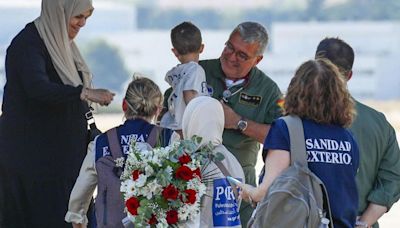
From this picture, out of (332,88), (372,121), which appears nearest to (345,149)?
(332,88)

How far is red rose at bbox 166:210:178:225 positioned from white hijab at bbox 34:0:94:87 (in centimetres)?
176

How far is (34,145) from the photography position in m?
6.30

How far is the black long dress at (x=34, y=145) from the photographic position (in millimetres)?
6168

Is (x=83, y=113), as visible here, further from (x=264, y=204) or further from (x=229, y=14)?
(x=229, y=14)

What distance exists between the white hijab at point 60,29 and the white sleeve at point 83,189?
3.12 ft

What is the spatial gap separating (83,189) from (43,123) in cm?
104

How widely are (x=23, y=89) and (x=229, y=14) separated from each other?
60.6 metres

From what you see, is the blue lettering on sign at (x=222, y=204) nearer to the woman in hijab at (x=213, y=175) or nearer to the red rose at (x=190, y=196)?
the woman in hijab at (x=213, y=175)

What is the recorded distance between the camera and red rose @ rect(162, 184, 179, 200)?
4719 millimetres

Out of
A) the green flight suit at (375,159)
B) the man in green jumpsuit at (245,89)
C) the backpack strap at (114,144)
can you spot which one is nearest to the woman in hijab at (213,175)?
the backpack strap at (114,144)

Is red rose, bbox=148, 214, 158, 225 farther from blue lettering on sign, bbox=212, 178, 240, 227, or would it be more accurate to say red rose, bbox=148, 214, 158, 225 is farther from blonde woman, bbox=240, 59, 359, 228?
blonde woman, bbox=240, 59, 359, 228

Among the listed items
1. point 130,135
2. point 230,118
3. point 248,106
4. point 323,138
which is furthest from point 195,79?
point 323,138

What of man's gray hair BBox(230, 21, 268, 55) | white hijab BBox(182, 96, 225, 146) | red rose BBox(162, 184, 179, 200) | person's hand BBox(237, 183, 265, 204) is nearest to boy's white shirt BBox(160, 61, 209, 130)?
man's gray hair BBox(230, 21, 268, 55)

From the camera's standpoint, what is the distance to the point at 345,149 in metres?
4.18
